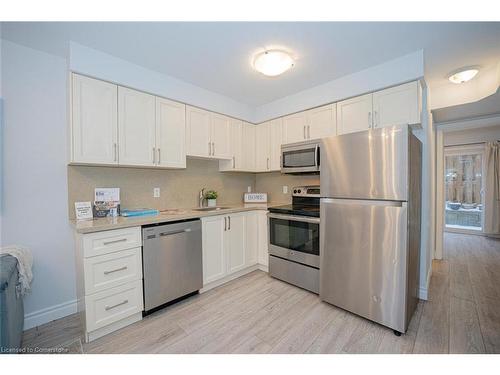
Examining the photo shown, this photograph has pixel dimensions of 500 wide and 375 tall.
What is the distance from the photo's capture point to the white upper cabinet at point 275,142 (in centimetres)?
311

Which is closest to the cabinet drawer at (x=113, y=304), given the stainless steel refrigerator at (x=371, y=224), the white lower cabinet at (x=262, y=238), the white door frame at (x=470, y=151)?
the white lower cabinet at (x=262, y=238)

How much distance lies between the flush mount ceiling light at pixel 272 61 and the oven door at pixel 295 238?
153 cm

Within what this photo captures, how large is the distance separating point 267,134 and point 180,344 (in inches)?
107

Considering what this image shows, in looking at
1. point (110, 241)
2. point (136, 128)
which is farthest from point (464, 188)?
point (110, 241)

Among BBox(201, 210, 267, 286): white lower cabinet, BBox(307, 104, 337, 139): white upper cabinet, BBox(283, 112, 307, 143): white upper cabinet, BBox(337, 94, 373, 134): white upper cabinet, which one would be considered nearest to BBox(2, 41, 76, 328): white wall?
BBox(201, 210, 267, 286): white lower cabinet

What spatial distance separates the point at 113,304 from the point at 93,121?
63.2 inches

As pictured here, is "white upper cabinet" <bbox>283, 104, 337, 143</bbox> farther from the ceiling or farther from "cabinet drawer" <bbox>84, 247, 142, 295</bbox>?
"cabinet drawer" <bbox>84, 247, 142, 295</bbox>

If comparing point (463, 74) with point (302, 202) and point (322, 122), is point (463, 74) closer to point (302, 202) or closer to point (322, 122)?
point (322, 122)

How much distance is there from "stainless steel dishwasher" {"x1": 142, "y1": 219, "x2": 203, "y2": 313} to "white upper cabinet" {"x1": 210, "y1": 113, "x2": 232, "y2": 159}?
1.10 meters

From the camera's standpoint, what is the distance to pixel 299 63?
2.13 m

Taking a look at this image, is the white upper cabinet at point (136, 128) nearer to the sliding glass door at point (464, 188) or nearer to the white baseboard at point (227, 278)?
the white baseboard at point (227, 278)

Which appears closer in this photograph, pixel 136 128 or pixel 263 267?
pixel 136 128

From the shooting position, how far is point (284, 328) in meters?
1.79
